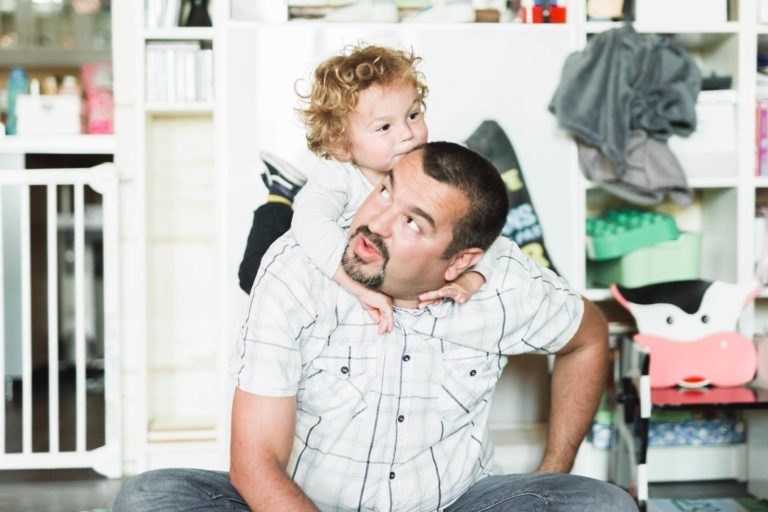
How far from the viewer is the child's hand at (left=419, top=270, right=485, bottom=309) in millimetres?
1383

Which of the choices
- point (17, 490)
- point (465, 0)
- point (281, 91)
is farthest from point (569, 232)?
point (17, 490)

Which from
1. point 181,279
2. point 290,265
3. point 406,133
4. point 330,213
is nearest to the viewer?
point 290,265

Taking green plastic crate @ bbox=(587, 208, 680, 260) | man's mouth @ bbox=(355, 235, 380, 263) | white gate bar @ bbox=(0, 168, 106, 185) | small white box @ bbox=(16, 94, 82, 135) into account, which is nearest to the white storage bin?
green plastic crate @ bbox=(587, 208, 680, 260)

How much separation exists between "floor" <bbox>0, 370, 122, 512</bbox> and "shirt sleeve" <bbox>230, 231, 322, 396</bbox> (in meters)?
1.16

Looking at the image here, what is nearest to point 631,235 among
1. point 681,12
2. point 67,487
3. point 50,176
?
point 681,12

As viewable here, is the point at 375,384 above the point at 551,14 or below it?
below

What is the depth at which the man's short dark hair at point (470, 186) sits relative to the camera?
1311 mm

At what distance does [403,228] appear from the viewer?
4.33ft

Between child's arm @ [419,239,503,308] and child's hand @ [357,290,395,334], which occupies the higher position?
child's arm @ [419,239,503,308]

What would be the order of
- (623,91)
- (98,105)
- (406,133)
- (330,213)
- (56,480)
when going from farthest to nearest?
(98,105), (56,480), (623,91), (406,133), (330,213)

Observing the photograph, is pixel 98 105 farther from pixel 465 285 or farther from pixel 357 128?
pixel 465 285

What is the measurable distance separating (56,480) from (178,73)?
1236 millimetres

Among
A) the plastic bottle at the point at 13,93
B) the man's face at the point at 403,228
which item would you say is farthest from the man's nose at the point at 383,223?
the plastic bottle at the point at 13,93

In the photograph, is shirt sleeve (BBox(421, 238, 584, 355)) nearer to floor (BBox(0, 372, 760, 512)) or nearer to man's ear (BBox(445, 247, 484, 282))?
man's ear (BBox(445, 247, 484, 282))
